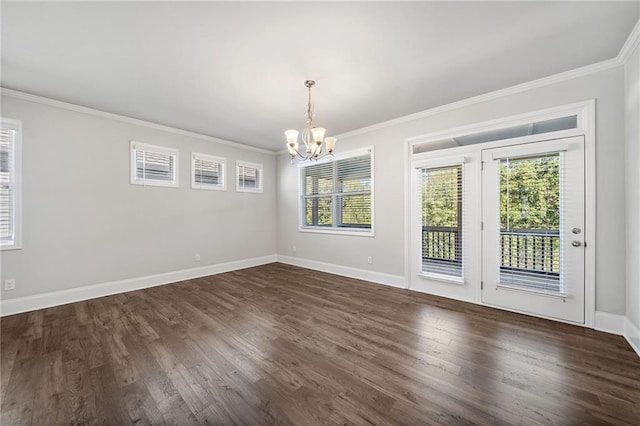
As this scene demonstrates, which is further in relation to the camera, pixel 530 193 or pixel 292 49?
pixel 530 193

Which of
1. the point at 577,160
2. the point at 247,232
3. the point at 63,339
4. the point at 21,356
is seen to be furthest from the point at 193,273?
the point at 577,160

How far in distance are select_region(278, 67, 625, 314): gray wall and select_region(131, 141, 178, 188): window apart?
94.0 inches

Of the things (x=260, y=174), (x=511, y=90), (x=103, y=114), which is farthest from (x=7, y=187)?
(x=511, y=90)

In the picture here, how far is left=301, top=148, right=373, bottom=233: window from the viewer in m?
4.75

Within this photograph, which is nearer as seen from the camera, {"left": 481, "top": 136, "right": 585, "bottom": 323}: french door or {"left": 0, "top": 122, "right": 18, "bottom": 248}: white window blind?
{"left": 481, "top": 136, "right": 585, "bottom": 323}: french door

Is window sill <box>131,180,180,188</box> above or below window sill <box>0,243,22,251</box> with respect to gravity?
above

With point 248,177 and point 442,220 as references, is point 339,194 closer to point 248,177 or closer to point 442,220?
point 442,220

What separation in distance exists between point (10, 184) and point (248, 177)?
3.52 metres

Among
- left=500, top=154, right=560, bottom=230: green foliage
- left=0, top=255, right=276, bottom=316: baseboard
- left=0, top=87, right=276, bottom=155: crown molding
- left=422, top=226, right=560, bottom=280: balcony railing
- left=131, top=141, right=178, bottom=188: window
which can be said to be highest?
left=0, top=87, right=276, bottom=155: crown molding

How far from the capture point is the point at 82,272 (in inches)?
144

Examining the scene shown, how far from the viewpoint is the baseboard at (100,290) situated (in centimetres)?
319

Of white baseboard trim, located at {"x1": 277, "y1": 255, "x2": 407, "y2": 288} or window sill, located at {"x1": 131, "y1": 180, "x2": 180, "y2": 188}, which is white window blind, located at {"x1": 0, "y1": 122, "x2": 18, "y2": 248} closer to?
window sill, located at {"x1": 131, "y1": 180, "x2": 180, "y2": 188}

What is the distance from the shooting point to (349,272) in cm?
489

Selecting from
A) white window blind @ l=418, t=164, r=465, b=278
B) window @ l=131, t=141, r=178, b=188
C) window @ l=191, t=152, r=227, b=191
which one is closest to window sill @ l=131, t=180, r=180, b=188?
window @ l=131, t=141, r=178, b=188
